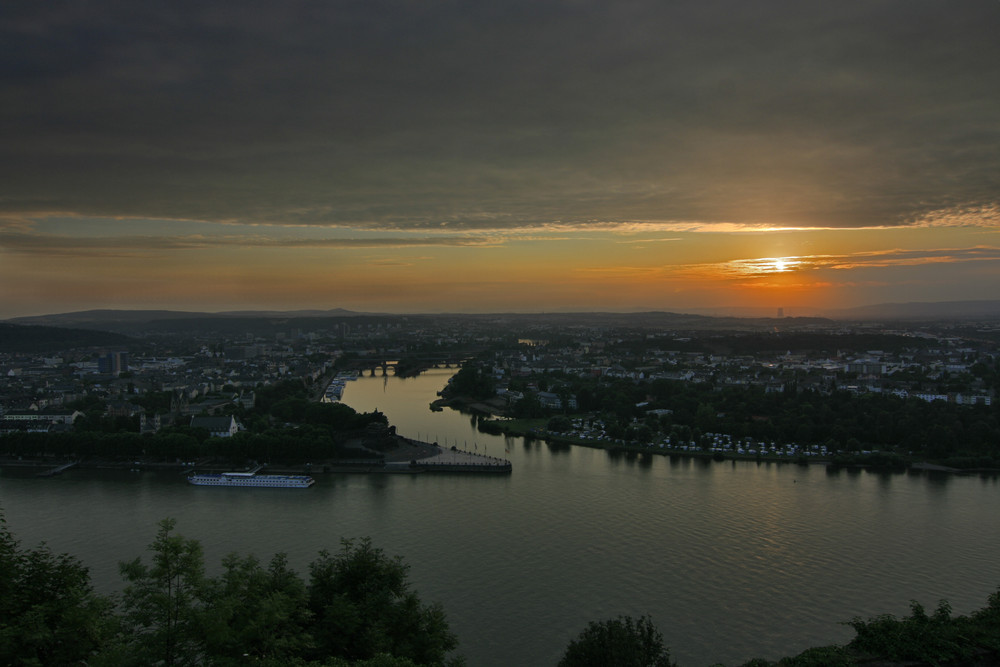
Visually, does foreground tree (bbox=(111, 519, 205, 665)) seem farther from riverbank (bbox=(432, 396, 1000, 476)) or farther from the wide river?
riverbank (bbox=(432, 396, 1000, 476))

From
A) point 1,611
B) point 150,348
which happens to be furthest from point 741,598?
point 150,348

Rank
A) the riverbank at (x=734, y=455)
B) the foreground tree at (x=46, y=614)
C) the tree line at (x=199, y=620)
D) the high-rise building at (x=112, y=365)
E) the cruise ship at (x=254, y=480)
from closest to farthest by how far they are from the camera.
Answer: the foreground tree at (x=46, y=614)
the tree line at (x=199, y=620)
the cruise ship at (x=254, y=480)
the riverbank at (x=734, y=455)
the high-rise building at (x=112, y=365)

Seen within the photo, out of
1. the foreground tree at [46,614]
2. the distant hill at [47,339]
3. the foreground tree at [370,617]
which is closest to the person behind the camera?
the foreground tree at [46,614]

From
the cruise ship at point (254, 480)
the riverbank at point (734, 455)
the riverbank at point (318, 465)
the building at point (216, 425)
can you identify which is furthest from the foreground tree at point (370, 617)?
the building at point (216, 425)

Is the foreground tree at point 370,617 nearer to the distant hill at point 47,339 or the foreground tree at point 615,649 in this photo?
the foreground tree at point 615,649

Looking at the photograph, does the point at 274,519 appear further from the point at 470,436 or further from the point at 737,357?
the point at 737,357

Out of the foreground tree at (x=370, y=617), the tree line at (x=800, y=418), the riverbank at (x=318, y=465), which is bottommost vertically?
the riverbank at (x=318, y=465)
